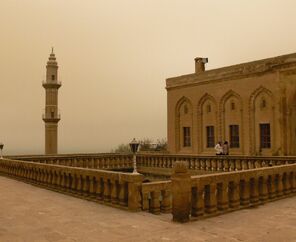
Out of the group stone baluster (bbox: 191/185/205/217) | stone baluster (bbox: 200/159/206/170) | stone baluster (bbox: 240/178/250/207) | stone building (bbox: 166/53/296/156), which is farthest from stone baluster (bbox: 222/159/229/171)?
stone baluster (bbox: 191/185/205/217)

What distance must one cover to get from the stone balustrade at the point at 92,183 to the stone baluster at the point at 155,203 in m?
0.28

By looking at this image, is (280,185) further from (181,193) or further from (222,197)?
(181,193)

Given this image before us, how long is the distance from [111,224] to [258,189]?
408 cm

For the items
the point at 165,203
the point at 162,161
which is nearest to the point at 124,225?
the point at 165,203

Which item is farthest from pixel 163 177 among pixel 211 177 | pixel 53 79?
pixel 53 79

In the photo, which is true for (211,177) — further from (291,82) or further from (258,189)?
(291,82)

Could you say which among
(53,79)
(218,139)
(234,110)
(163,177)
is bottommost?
(163,177)

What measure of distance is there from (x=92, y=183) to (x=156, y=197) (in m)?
2.16

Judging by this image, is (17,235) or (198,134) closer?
(17,235)

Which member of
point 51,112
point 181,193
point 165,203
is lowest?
point 165,203

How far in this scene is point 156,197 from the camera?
311 inches

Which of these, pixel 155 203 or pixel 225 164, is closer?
pixel 155 203

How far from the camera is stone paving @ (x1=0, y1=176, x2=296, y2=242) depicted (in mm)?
5684

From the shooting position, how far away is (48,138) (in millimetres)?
43312
